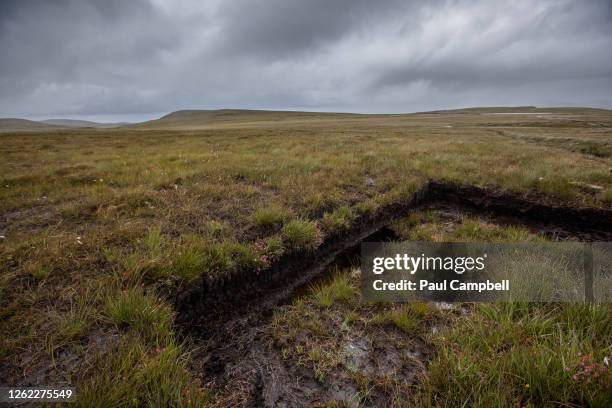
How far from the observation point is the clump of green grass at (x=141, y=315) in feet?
9.65

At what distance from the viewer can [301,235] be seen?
5.34 m

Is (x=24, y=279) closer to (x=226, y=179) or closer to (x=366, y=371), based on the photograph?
(x=366, y=371)

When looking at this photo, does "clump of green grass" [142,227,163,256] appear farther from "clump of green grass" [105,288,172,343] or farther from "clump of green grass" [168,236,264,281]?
"clump of green grass" [105,288,172,343]

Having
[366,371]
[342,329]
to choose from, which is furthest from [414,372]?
[342,329]

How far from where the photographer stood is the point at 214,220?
18.5 feet

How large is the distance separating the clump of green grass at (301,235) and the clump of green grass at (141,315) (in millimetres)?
2499

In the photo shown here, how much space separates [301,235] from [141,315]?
295cm

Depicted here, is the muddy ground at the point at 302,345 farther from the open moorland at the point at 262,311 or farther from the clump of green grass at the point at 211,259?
the clump of green grass at the point at 211,259

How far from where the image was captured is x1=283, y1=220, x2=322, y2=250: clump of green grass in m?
5.27

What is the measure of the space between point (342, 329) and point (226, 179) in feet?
20.8

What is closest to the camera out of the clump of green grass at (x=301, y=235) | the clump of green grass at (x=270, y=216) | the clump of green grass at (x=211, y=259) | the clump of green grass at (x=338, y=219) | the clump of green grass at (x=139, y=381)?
the clump of green grass at (x=139, y=381)

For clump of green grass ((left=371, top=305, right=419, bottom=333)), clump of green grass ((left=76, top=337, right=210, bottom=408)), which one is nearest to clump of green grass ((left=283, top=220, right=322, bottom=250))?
clump of green grass ((left=371, top=305, right=419, bottom=333))

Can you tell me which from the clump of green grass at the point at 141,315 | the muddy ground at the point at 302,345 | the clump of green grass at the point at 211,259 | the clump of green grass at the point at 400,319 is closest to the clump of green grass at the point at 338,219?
the muddy ground at the point at 302,345

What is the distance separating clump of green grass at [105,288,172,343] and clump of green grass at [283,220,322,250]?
8.20 feet
